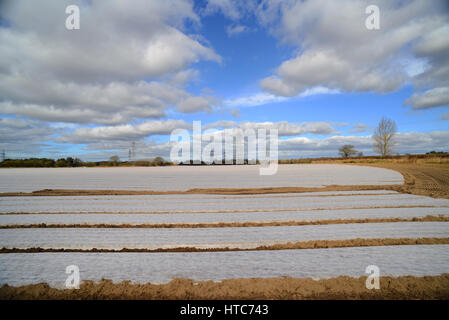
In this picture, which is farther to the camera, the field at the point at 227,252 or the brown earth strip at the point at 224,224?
the brown earth strip at the point at 224,224

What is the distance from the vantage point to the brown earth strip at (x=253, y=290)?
2.66m

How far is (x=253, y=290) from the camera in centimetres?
274

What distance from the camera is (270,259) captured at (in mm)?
3559

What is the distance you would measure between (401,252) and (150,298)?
4279mm

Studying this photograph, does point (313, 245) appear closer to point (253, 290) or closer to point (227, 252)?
point (227, 252)

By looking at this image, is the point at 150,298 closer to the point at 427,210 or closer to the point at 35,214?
the point at 35,214

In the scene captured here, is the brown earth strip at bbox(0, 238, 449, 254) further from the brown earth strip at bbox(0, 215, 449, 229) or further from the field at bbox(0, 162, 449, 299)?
the brown earth strip at bbox(0, 215, 449, 229)

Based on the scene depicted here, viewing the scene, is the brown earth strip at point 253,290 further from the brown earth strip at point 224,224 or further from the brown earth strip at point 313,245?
the brown earth strip at point 224,224

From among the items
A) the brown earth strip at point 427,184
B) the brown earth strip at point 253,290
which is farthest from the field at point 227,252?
the brown earth strip at point 427,184

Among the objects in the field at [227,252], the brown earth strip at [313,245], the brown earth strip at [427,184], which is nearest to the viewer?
the field at [227,252]

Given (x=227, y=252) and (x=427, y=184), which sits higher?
(x=427, y=184)

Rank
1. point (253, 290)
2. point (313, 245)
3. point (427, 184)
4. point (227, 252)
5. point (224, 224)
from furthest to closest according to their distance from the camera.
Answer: point (427, 184) → point (224, 224) → point (313, 245) → point (227, 252) → point (253, 290)

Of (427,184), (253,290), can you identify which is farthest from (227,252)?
(427,184)
